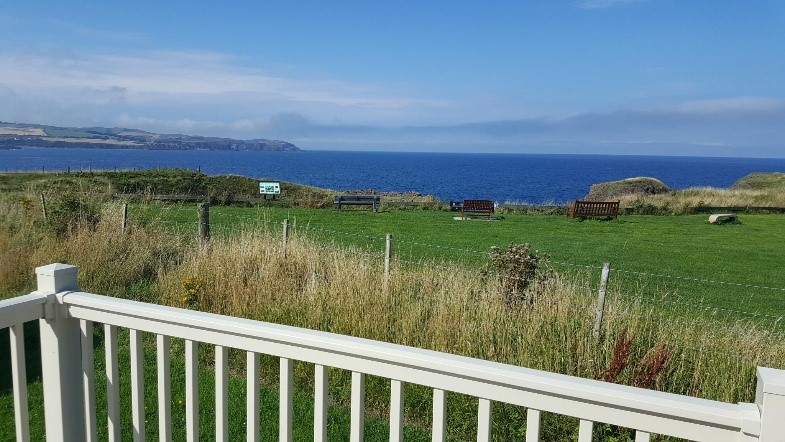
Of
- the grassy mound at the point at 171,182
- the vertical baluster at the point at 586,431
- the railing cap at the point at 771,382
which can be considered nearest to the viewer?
the railing cap at the point at 771,382

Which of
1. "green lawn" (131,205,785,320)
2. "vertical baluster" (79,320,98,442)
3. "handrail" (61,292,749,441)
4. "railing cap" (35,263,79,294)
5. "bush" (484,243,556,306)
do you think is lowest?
"green lawn" (131,205,785,320)

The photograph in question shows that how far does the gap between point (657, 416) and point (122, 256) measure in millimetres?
8819

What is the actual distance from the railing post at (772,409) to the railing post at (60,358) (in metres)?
2.26

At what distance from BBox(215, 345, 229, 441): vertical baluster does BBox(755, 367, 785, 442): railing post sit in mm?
1565

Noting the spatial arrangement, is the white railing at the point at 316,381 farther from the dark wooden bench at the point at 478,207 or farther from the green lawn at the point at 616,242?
the dark wooden bench at the point at 478,207

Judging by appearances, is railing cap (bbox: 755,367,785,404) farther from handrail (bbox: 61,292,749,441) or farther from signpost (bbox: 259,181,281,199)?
signpost (bbox: 259,181,281,199)

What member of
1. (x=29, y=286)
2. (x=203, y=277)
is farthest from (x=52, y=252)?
(x=203, y=277)

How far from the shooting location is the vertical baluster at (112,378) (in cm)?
220

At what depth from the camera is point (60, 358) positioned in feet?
7.30

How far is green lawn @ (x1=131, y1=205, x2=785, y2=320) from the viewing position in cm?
1005

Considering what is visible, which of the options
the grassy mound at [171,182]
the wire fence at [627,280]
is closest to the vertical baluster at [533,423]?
the wire fence at [627,280]

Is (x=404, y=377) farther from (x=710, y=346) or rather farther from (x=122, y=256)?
(x=122, y=256)

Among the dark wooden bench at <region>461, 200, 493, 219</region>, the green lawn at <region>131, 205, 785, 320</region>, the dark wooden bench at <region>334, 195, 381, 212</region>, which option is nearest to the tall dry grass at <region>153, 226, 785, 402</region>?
the green lawn at <region>131, 205, 785, 320</region>

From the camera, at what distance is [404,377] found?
1.71 metres
